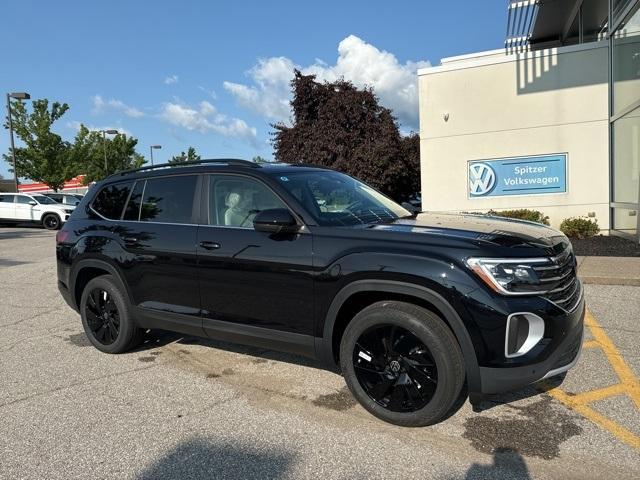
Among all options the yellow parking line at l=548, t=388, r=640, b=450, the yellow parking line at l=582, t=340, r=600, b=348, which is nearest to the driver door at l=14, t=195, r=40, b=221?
the yellow parking line at l=582, t=340, r=600, b=348

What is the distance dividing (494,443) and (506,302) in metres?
0.91

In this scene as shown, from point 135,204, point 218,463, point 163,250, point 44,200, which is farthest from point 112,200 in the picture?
point 44,200

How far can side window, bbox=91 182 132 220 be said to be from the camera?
5045 mm

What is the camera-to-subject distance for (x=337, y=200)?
418cm

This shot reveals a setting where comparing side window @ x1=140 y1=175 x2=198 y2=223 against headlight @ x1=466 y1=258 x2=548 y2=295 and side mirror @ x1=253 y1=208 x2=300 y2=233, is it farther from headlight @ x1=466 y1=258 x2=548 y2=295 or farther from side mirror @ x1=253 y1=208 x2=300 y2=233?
headlight @ x1=466 y1=258 x2=548 y2=295

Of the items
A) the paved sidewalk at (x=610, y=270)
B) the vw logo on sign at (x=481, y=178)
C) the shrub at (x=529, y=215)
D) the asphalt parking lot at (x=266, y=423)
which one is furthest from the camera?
the vw logo on sign at (x=481, y=178)

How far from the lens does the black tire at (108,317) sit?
4852 mm

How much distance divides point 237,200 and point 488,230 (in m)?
1.97

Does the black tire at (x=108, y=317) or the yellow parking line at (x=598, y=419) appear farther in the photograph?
the black tire at (x=108, y=317)

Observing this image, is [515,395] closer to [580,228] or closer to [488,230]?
[488,230]

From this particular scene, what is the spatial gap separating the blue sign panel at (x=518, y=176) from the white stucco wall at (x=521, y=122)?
0.14 meters

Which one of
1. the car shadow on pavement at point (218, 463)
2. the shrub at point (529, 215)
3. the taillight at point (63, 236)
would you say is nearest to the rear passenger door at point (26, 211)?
the shrub at point (529, 215)

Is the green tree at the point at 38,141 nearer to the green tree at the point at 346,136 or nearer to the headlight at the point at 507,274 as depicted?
the green tree at the point at 346,136

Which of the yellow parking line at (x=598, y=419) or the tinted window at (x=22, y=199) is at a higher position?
the tinted window at (x=22, y=199)
